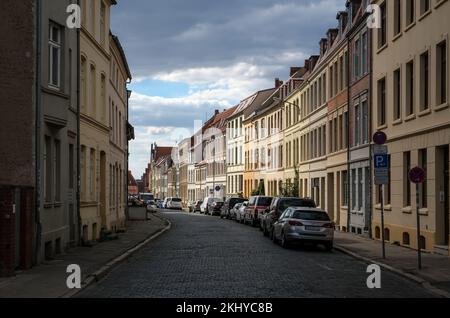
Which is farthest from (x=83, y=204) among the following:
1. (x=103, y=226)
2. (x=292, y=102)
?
(x=292, y=102)

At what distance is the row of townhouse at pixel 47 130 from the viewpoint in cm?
1738

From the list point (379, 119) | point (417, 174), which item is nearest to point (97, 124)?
point (379, 119)

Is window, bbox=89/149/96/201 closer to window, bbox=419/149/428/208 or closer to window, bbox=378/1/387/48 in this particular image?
window, bbox=419/149/428/208

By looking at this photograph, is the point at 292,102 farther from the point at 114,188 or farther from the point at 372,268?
the point at 372,268

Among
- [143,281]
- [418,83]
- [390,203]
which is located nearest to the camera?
[143,281]

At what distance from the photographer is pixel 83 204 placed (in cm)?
2597

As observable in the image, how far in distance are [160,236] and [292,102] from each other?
99.8 ft

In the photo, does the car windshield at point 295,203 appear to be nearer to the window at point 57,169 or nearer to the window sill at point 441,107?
the window sill at point 441,107

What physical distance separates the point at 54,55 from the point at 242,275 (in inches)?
341

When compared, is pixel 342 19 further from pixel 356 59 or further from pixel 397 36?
pixel 397 36

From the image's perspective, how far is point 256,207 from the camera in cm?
4341

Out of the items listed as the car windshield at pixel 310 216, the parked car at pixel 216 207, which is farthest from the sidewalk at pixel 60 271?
the parked car at pixel 216 207

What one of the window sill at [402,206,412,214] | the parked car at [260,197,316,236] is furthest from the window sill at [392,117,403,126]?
the parked car at [260,197,316,236]

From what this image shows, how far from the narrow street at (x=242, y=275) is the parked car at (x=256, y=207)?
16.5 meters
